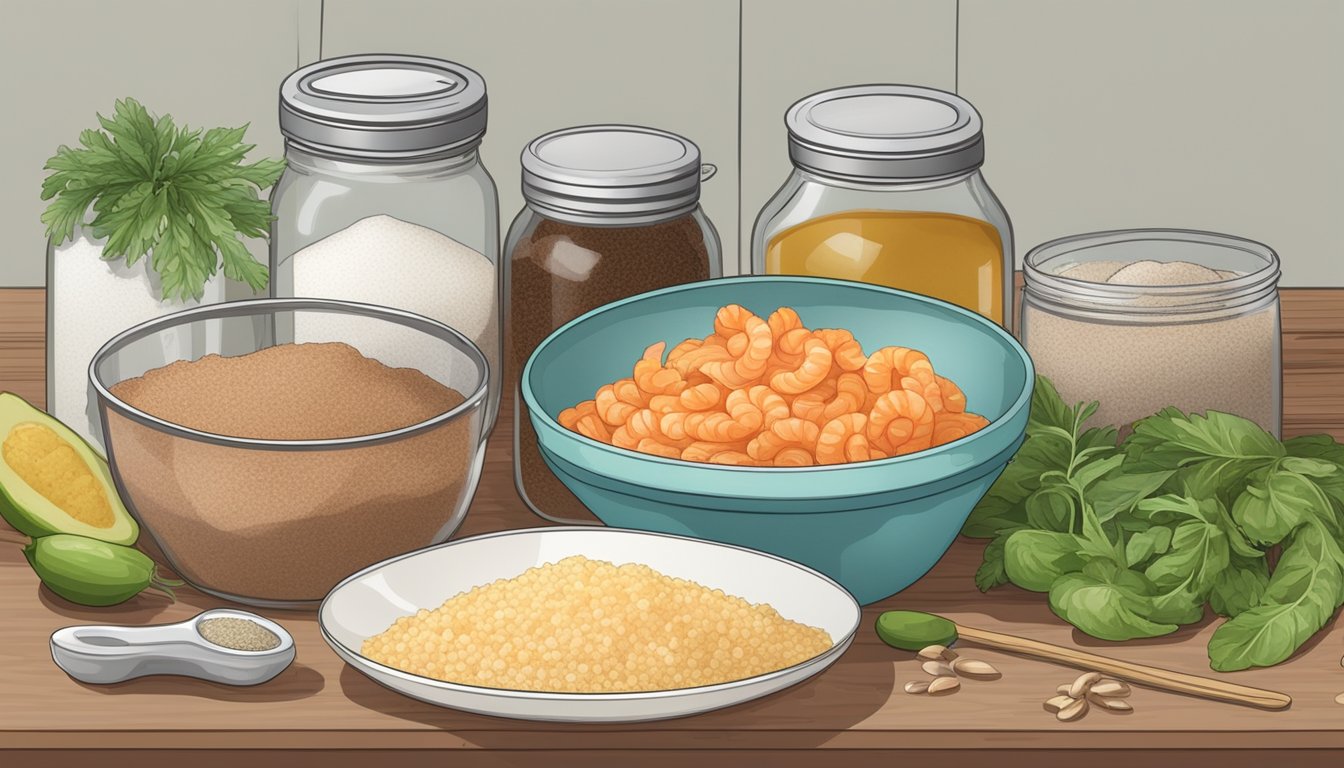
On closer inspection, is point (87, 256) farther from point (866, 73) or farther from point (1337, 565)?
point (866, 73)

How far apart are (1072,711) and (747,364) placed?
360 millimetres

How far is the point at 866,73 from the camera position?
8.19ft

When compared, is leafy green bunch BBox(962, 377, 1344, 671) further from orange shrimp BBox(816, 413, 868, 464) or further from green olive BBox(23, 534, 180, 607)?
green olive BBox(23, 534, 180, 607)

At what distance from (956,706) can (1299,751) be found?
0.74ft

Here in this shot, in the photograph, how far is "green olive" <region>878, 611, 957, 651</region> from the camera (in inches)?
52.8

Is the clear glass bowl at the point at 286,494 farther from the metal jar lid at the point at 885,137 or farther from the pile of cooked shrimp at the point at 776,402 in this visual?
the metal jar lid at the point at 885,137

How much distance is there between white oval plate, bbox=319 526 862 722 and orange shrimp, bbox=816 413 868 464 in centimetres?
8

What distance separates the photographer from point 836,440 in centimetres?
135

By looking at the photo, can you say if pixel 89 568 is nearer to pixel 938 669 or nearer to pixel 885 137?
pixel 938 669

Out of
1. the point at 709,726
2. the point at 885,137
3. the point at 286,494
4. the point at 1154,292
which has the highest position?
the point at 885,137

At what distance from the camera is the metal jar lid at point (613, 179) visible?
1.52m

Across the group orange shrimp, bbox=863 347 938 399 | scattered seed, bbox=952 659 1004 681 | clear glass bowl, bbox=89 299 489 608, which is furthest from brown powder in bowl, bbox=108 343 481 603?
scattered seed, bbox=952 659 1004 681

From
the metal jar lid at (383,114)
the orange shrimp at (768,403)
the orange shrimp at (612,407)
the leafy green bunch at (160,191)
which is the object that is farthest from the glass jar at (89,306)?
the orange shrimp at (768,403)

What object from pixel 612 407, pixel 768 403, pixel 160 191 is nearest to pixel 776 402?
pixel 768 403
